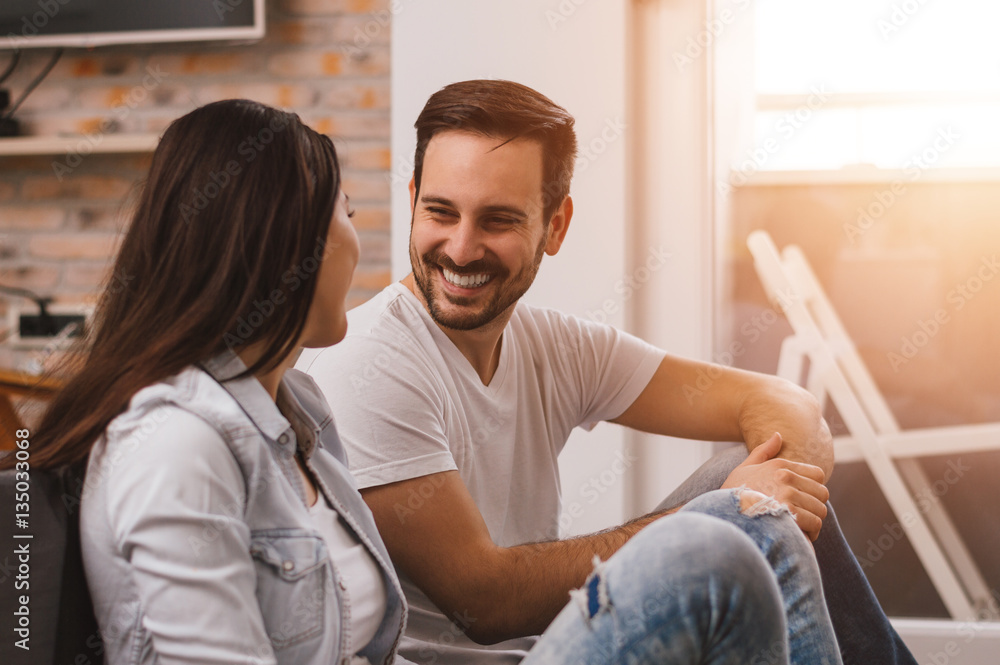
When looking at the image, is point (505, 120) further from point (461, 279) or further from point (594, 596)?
point (594, 596)

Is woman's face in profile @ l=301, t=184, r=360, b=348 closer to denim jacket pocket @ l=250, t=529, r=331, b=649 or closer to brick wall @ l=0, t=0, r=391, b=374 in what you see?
denim jacket pocket @ l=250, t=529, r=331, b=649

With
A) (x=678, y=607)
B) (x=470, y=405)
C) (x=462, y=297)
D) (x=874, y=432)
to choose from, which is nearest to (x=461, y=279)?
(x=462, y=297)

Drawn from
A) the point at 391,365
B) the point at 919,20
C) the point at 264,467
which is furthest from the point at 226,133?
the point at 919,20

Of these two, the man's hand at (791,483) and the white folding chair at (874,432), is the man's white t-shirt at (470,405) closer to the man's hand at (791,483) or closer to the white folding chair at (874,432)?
the man's hand at (791,483)

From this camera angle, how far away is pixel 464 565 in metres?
1.03

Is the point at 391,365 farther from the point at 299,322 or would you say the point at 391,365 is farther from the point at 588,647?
the point at 588,647

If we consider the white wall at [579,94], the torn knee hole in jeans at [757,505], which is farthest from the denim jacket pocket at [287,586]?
the white wall at [579,94]

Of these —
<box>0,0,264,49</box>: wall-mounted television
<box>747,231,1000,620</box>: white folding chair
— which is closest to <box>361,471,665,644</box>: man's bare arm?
<box>747,231,1000,620</box>: white folding chair

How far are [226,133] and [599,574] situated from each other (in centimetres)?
51

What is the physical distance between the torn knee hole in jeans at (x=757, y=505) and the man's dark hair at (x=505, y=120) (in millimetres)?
555

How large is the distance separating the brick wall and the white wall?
0.26m

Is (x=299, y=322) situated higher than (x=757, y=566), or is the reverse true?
(x=299, y=322)

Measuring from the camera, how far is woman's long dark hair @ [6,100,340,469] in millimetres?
713

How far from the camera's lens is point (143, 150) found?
6.94 feet
